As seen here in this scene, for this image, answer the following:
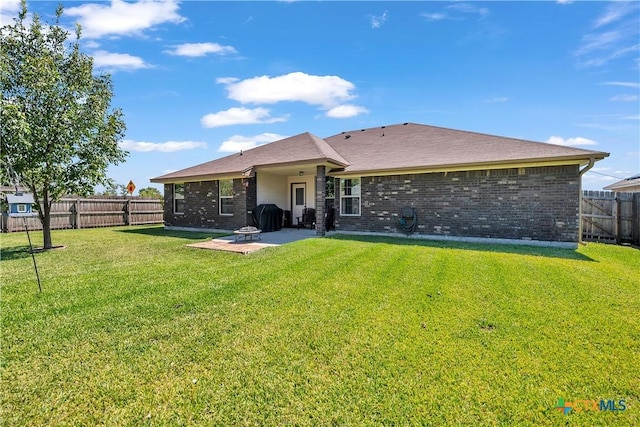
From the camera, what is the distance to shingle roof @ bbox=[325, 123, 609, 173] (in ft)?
29.4

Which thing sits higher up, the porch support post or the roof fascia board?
the roof fascia board

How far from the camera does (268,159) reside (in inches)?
517

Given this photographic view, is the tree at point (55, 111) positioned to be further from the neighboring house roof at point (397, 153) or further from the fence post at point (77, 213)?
the fence post at point (77, 213)

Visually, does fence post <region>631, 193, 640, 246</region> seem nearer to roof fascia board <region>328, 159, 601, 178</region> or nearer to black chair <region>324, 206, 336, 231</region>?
roof fascia board <region>328, 159, 601, 178</region>

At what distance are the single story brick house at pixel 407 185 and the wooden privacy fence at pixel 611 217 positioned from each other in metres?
2.87

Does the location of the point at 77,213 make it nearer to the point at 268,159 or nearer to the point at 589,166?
the point at 268,159

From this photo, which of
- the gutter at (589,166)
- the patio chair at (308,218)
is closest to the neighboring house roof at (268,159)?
the patio chair at (308,218)

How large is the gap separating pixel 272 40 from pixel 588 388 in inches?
487

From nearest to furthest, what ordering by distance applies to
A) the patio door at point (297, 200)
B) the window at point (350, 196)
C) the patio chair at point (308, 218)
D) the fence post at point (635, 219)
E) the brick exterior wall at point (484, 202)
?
the brick exterior wall at point (484, 202), the fence post at point (635, 219), the window at point (350, 196), the patio chair at point (308, 218), the patio door at point (297, 200)

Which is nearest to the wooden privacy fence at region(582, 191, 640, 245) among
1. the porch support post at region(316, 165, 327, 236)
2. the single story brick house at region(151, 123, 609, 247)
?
the single story brick house at region(151, 123, 609, 247)

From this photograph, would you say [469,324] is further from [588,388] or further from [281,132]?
[281,132]

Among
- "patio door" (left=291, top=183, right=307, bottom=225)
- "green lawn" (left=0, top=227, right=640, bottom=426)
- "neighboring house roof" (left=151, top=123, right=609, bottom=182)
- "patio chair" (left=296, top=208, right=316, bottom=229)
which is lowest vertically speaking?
"green lawn" (left=0, top=227, right=640, bottom=426)

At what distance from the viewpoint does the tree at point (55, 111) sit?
25.8ft

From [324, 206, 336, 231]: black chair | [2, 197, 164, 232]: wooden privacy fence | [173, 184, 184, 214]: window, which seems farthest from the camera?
[173, 184, 184, 214]: window
